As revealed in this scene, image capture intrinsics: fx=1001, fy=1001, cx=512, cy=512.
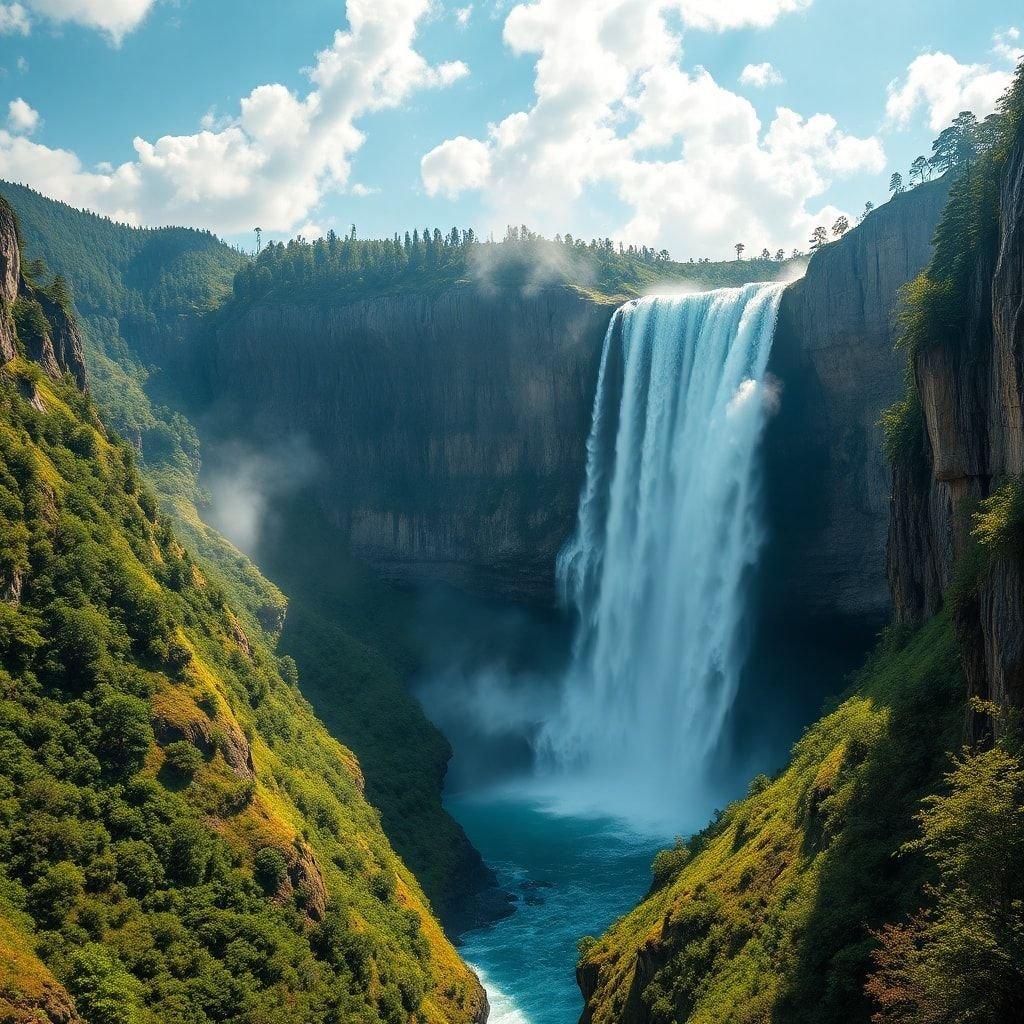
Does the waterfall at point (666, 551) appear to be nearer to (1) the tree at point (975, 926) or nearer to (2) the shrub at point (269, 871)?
(2) the shrub at point (269, 871)

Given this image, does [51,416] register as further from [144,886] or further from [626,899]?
[626,899]

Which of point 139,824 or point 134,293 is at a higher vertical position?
point 134,293

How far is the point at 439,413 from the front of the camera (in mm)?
105438

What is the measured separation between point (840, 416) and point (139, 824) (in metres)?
54.9

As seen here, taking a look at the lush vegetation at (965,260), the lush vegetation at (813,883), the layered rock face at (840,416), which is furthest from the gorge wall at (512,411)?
the lush vegetation at (813,883)

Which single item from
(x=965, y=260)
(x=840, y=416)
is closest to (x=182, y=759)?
(x=965, y=260)

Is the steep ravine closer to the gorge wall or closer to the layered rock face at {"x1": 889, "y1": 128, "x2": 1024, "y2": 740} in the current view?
the layered rock face at {"x1": 889, "y1": 128, "x2": 1024, "y2": 740}

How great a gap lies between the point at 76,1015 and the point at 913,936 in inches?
874

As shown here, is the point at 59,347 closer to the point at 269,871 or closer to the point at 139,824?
the point at 139,824

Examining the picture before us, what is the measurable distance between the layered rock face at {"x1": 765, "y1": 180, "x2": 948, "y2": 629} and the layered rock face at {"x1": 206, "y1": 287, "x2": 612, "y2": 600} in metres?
22.6

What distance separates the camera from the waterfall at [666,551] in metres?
73.7

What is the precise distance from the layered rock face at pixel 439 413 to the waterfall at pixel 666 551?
702cm

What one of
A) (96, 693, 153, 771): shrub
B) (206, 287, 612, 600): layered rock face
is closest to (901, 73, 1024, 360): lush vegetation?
(96, 693, 153, 771): shrub

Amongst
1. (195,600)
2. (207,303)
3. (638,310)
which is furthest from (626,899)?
(207,303)
